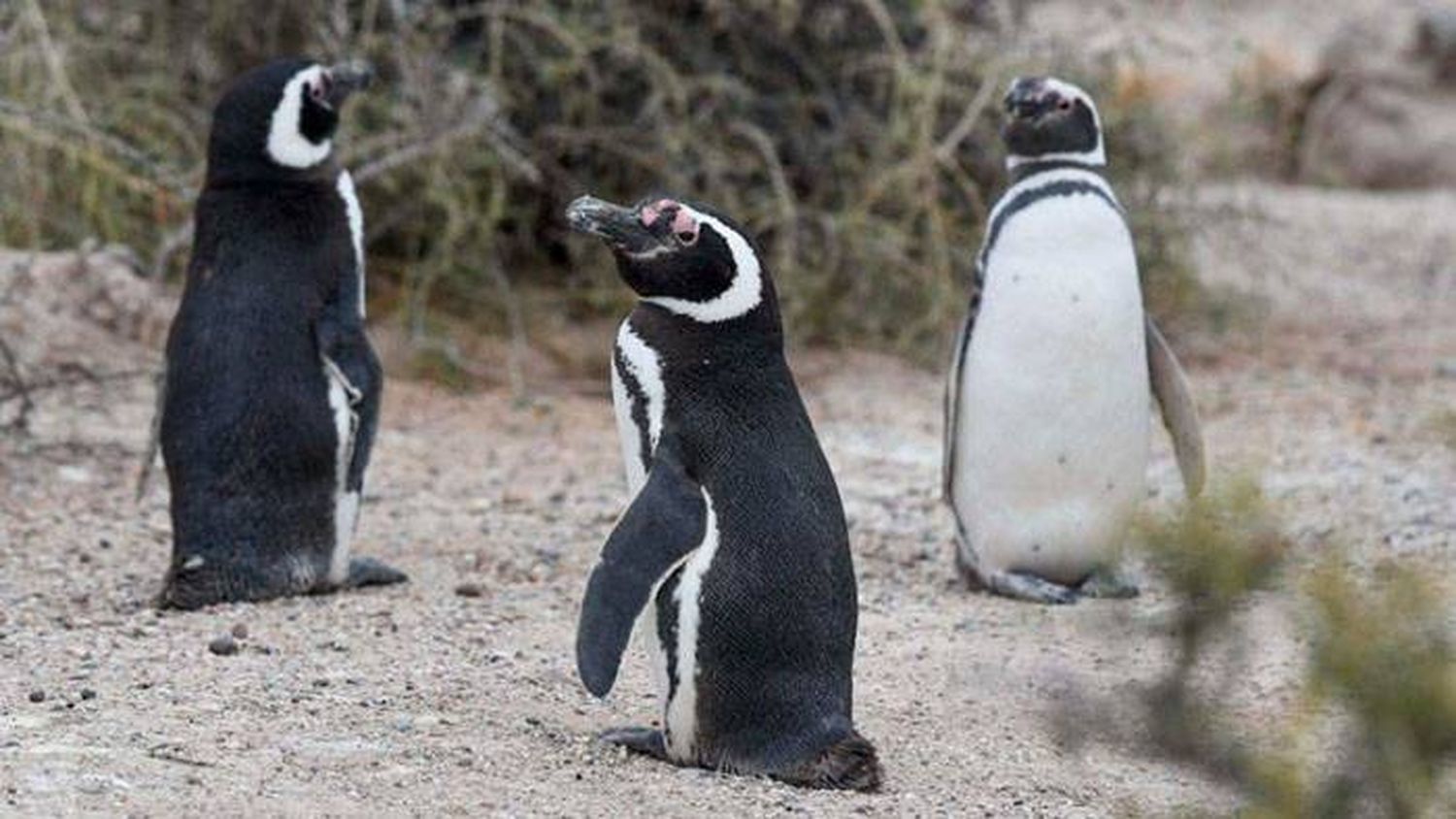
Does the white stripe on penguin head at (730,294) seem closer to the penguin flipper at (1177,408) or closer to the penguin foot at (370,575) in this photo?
the penguin foot at (370,575)

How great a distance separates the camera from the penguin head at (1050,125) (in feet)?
20.7

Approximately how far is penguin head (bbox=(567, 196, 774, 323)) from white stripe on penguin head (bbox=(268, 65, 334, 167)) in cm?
161

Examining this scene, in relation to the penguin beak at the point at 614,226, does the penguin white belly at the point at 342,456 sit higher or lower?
lower

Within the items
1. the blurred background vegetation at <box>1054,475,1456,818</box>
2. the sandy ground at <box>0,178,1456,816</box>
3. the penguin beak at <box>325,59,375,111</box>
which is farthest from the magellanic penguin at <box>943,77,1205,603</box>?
the blurred background vegetation at <box>1054,475,1456,818</box>

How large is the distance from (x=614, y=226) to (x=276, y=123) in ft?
5.63

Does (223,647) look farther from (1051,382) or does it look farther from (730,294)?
(1051,382)

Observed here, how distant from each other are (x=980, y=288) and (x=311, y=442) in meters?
1.52

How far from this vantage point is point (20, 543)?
248 inches

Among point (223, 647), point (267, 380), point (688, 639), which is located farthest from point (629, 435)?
point (267, 380)

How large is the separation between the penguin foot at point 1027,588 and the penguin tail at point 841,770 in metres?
1.88

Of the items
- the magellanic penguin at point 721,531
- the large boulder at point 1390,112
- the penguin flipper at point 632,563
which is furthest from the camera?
the large boulder at point 1390,112

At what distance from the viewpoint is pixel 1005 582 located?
6.19m

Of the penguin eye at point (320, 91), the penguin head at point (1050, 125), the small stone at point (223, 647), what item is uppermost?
the penguin eye at point (320, 91)

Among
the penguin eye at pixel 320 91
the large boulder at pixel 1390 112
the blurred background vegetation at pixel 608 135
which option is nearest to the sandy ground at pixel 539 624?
the blurred background vegetation at pixel 608 135
